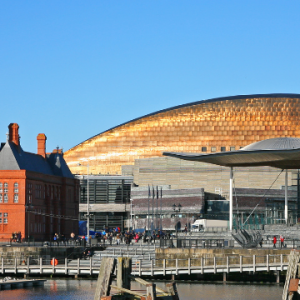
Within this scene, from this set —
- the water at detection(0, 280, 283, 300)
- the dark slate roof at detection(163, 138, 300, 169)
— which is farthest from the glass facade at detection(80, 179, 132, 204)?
the water at detection(0, 280, 283, 300)

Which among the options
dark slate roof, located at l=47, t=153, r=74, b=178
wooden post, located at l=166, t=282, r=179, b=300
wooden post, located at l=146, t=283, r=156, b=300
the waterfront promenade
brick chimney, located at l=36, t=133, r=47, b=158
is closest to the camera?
wooden post, located at l=146, t=283, r=156, b=300

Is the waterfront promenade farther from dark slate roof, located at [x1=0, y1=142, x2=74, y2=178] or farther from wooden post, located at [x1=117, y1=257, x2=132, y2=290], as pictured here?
dark slate roof, located at [x1=0, y1=142, x2=74, y2=178]

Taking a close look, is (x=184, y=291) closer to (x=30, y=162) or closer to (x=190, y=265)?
(x=190, y=265)

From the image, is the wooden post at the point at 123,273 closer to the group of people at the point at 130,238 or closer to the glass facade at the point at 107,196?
the group of people at the point at 130,238

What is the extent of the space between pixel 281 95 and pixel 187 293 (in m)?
110

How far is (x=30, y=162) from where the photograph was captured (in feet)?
335

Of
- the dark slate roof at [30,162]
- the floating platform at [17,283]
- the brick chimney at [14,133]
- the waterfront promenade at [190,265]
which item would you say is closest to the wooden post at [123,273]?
the floating platform at [17,283]

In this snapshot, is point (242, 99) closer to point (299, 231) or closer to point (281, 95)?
point (281, 95)

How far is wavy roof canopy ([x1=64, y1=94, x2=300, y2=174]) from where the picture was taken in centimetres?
15250

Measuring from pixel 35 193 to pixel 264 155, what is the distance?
95.0 feet

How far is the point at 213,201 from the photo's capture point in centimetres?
11838

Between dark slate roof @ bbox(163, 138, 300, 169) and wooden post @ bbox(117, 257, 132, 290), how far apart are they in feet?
159

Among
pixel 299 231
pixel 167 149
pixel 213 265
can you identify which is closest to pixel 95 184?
pixel 167 149

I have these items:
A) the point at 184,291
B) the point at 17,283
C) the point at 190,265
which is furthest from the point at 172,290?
the point at 190,265
